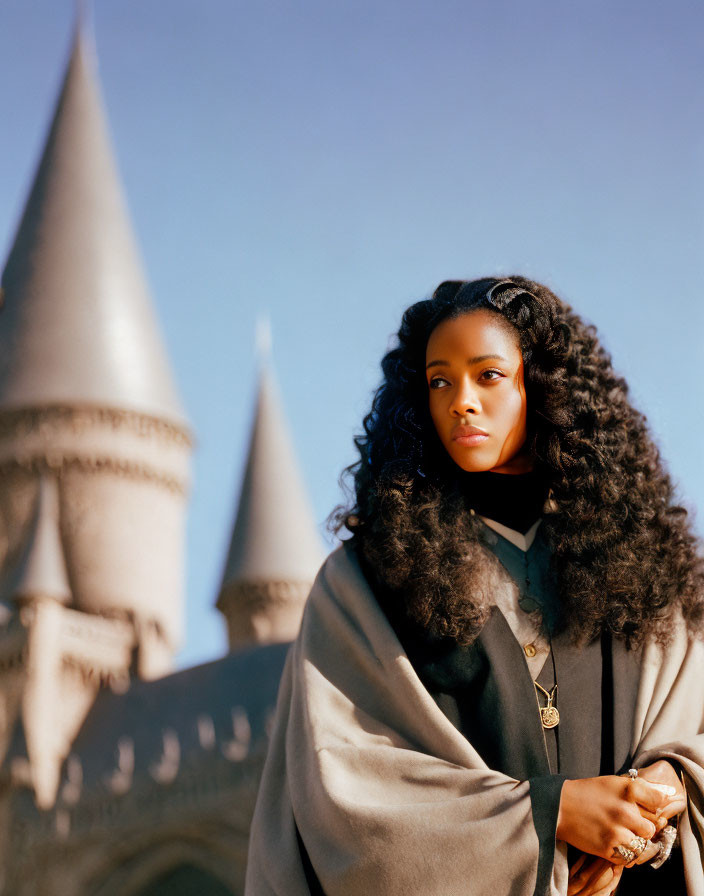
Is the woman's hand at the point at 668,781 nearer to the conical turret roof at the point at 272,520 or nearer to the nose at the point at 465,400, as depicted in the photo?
the nose at the point at 465,400

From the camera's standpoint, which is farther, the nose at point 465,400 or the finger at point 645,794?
the nose at point 465,400

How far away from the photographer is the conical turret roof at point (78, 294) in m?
31.7

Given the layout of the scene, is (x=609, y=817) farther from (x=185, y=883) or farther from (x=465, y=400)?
(x=185, y=883)

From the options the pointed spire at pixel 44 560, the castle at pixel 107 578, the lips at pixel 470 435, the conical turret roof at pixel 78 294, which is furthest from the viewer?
the conical turret roof at pixel 78 294

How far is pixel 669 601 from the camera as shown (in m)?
2.44

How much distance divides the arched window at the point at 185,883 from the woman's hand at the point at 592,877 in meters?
23.4

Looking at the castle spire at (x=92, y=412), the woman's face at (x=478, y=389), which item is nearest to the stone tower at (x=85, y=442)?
the castle spire at (x=92, y=412)

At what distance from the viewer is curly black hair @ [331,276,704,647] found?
2.42 metres

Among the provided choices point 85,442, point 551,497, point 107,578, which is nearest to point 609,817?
point 551,497

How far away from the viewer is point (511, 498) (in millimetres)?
2592

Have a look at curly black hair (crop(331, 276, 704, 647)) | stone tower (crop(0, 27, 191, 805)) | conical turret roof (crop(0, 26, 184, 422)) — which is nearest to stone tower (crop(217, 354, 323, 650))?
stone tower (crop(0, 27, 191, 805))

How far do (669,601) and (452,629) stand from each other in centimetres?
38

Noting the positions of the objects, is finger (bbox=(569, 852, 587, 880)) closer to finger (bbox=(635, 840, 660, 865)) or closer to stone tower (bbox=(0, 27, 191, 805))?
finger (bbox=(635, 840, 660, 865))

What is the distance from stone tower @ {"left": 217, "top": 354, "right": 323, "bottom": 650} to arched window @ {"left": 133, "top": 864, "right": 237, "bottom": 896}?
21.9 feet
